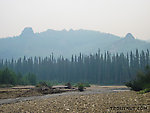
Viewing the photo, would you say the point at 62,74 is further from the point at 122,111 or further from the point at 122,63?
the point at 122,111

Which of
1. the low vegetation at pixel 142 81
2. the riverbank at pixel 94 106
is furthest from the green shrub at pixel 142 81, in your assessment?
the riverbank at pixel 94 106

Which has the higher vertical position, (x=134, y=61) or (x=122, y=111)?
(x=134, y=61)

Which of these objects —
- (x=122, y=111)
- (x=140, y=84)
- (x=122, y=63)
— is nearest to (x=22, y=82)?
(x=140, y=84)

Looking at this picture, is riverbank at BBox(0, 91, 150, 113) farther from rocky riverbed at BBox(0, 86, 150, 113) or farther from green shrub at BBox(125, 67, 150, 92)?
green shrub at BBox(125, 67, 150, 92)

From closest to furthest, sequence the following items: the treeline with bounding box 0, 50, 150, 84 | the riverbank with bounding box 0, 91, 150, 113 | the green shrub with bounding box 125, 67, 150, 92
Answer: the riverbank with bounding box 0, 91, 150, 113 < the green shrub with bounding box 125, 67, 150, 92 < the treeline with bounding box 0, 50, 150, 84

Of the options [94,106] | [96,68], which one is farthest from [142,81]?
[96,68]

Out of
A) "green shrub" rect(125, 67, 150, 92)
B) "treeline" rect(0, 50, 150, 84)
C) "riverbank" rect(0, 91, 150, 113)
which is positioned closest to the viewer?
"riverbank" rect(0, 91, 150, 113)

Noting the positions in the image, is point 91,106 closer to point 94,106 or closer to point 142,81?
point 94,106

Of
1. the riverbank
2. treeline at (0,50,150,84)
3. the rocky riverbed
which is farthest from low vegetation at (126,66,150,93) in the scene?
treeline at (0,50,150,84)

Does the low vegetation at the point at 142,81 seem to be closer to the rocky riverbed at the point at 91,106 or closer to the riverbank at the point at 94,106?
the rocky riverbed at the point at 91,106

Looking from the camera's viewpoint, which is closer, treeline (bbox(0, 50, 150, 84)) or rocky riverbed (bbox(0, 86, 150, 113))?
rocky riverbed (bbox(0, 86, 150, 113))

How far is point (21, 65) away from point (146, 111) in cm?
9988

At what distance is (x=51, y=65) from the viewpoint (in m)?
102

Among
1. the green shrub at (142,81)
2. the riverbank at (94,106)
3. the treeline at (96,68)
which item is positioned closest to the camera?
the riverbank at (94,106)
